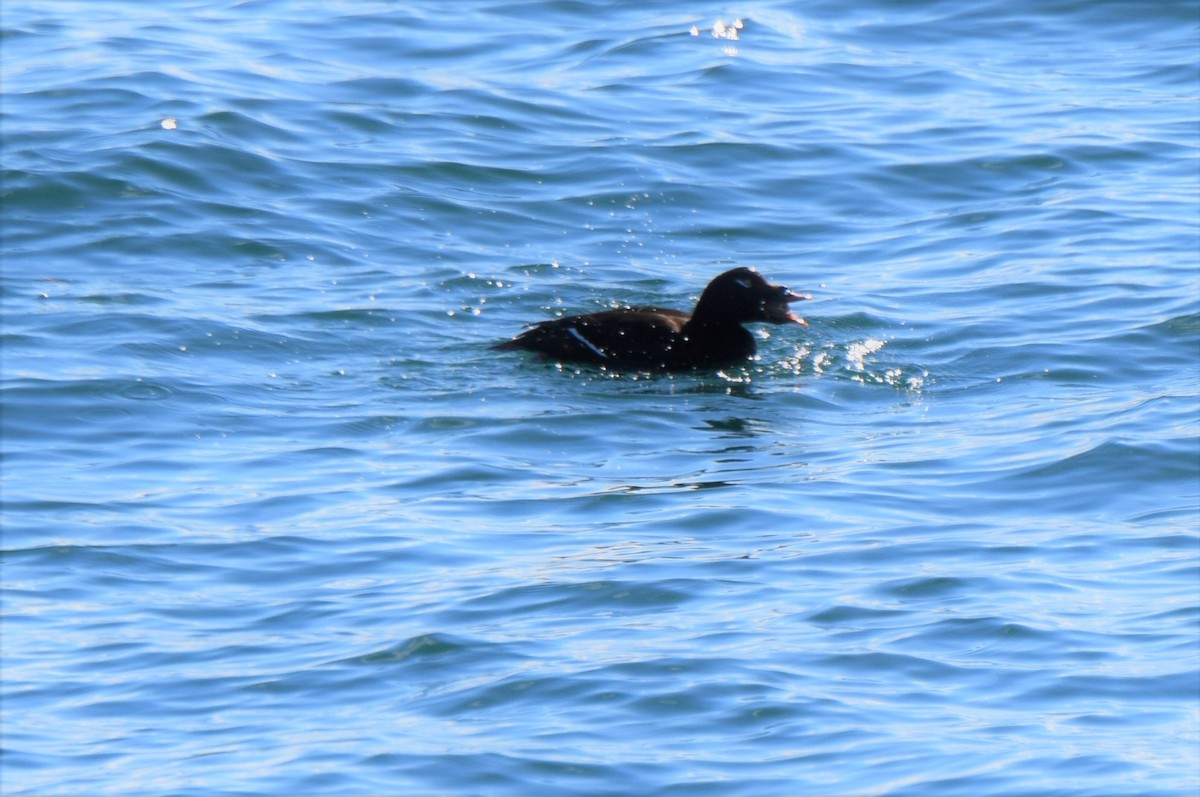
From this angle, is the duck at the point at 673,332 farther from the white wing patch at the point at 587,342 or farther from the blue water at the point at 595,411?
the blue water at the point at 595,411

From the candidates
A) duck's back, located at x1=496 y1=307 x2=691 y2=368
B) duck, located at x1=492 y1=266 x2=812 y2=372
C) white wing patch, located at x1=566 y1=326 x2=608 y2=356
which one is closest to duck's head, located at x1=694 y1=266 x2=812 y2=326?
duck, located at x1=492 y1=266 x2=812 y2=372

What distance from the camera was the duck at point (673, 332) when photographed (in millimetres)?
10367

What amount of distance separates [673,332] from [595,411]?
0.99 m

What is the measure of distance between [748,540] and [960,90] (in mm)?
9051

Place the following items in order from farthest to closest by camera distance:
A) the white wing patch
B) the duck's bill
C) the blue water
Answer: the duck's bill, the white wing patch, the blue water

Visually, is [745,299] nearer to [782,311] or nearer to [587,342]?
[782,311]

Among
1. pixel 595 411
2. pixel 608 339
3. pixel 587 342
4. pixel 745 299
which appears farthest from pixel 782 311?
pixel 595 411

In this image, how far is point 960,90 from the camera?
1614 centimetres

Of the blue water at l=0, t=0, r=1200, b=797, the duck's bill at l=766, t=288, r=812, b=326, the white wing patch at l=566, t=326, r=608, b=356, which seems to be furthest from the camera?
the duck's bill at l=766, t=288, r=812, b=326

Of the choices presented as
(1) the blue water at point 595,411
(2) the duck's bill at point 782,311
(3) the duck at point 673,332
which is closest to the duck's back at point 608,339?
(3) the duck at point 673,332

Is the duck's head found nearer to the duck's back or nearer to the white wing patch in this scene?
the duck's back

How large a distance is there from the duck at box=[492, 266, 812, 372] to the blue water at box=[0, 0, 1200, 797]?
157 mm

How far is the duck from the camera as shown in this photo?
10.4m

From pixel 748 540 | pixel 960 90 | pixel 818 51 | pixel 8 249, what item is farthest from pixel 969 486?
pixel 818 51
